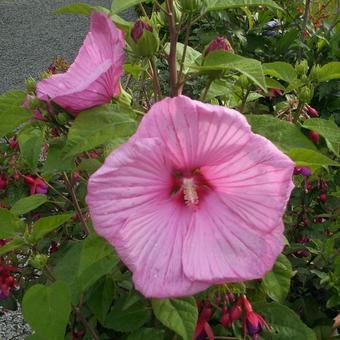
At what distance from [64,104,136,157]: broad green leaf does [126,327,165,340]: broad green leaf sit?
0.40 metres

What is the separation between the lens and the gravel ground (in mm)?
4918

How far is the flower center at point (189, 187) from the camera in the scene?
2.65 ft

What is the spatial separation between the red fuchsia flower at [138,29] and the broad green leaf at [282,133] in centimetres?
20

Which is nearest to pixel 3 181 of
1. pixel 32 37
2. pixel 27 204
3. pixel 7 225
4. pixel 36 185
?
pixel 36 185

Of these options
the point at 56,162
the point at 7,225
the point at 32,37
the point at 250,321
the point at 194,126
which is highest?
the point at 194,126

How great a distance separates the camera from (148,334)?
107cm

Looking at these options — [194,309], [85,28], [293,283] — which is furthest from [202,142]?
[85,28]

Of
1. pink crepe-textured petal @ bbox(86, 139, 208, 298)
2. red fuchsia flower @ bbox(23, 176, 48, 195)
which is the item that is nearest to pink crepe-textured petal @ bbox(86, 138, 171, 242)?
pink crepe-textured petal @ bbox(86, 139, 208, 298)

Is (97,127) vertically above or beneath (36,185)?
above

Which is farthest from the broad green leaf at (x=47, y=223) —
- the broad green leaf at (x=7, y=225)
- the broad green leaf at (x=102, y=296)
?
the broad green leaf at (x=102, y=296)

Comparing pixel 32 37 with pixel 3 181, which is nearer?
pixel 3 181

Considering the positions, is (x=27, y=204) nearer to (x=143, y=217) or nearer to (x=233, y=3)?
(x=143, y=217)

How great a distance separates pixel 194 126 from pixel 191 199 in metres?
0.13

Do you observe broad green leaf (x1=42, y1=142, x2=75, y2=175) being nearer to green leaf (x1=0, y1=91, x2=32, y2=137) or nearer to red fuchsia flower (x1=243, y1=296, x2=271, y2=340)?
green leaf (x1=0, y1=91, x2=32, y2=137)
